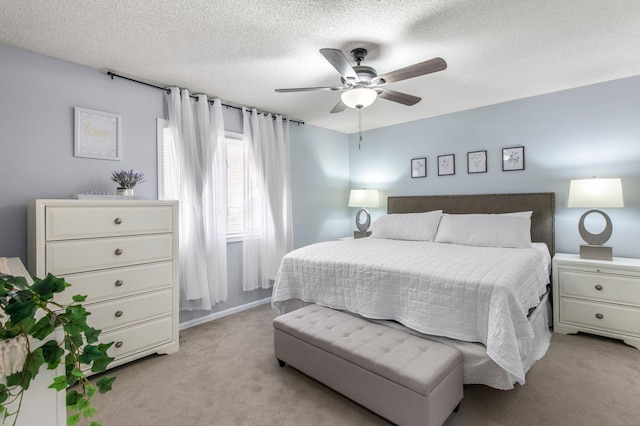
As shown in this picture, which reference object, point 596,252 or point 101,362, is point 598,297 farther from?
point 101,362

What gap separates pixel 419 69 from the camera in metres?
2.12

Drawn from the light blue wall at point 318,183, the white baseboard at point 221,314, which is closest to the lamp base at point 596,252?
the light blue wall at point 318,183

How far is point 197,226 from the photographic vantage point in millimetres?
3193

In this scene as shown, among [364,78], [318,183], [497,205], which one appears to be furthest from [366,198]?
[364,78]

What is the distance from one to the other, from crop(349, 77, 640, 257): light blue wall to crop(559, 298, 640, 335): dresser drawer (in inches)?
27.9

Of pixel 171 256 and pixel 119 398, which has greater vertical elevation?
pixel 171 256

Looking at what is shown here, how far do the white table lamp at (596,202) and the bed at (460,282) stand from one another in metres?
0.34

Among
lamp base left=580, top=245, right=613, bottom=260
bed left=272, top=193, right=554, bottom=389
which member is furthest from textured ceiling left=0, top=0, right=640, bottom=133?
lamp base left=580, top=245, right=613, bottom=260

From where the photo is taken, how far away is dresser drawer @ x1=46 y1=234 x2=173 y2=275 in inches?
80.9

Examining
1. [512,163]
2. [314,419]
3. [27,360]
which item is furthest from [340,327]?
[512,163]

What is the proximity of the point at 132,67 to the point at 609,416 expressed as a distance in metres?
4.10

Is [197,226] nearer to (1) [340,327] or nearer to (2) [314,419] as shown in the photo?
(1) [340,327]

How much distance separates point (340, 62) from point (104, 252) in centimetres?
212

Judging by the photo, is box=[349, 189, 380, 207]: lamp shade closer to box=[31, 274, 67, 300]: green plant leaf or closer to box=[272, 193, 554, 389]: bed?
box=[272, 193, 554, 389]: bed
